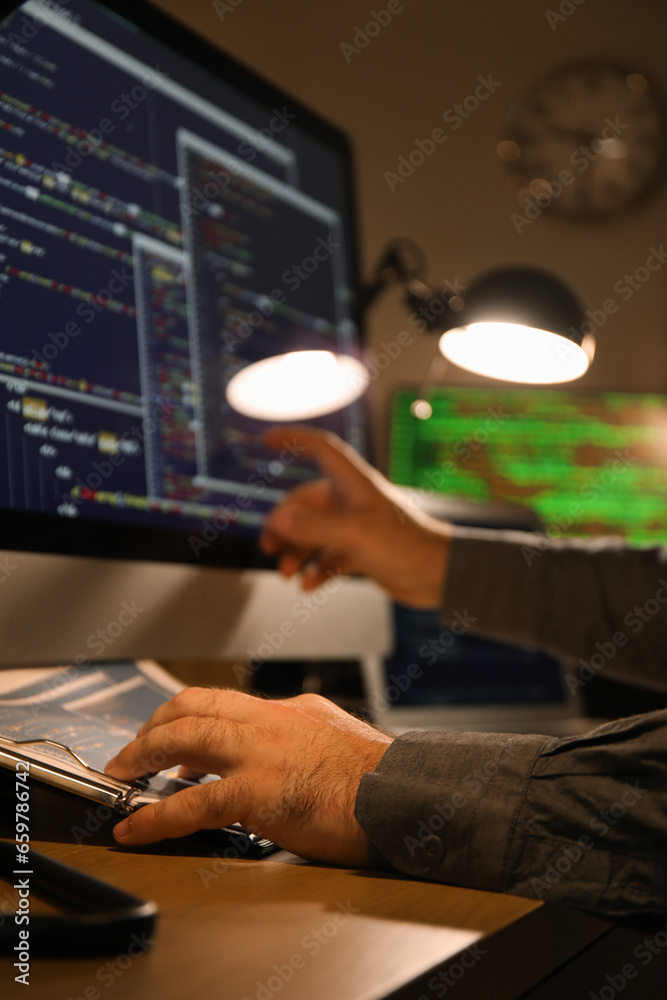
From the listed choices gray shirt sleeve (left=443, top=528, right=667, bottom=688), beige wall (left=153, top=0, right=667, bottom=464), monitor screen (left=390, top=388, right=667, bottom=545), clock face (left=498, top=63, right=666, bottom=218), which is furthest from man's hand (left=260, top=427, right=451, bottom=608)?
clock face (left=498, top=63, right=666, bottom=218)

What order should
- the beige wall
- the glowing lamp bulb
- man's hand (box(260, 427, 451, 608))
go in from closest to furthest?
the glowing lamp bulb → man's hand (box(260, 427, 451, 608)) → the beige wall

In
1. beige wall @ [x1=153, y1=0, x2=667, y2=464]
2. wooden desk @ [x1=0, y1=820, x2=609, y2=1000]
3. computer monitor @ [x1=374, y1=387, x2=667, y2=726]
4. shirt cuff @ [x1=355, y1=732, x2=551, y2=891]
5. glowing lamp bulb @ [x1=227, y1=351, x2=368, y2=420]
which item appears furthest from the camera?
beige wall @ [x1=153, y1=0, x2=667, y2=464]

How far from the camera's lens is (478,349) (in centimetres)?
91

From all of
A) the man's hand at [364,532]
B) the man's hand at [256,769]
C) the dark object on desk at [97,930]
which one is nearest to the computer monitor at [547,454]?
the man's hand at [364,532]

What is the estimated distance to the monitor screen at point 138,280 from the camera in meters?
0.50

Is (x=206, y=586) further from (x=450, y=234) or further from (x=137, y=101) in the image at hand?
(x=450, y=234)

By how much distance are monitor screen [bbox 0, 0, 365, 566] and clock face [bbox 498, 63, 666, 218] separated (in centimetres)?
107

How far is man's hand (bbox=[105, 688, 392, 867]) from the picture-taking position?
34cm

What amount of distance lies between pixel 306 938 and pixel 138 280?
49 centimetres

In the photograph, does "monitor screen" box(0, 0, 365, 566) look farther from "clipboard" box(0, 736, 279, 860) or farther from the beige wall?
the beige wall

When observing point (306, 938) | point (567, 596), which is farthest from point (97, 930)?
point (567, 596)

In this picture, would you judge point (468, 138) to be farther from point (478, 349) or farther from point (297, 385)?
point (297, 385)

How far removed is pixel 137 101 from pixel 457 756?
→ 58 cm

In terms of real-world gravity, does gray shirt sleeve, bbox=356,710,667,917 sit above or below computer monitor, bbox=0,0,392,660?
below
